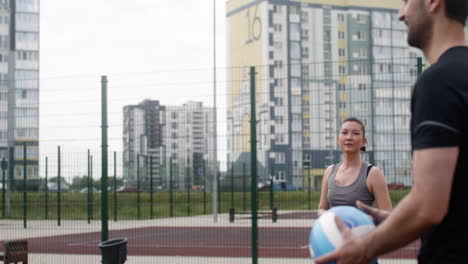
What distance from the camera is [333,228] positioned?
2521 millimetres

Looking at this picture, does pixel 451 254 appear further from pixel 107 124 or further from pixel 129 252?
pixel 129 252

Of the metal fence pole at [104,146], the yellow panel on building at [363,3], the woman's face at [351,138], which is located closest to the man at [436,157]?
the woman's face at [351,138]

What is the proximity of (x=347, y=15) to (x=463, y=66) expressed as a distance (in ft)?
260

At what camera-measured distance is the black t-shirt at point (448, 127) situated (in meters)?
2.05

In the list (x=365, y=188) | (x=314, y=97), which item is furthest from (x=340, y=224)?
(x=314, y=97)

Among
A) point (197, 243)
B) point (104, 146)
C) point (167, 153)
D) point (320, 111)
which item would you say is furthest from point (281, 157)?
point (167, 153)

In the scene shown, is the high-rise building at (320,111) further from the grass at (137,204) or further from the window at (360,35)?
the window at (360,35)

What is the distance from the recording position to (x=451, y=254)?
2143 mm

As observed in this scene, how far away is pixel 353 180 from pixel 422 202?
3.09 metres

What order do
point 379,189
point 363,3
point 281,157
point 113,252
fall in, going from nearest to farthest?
point 379,189
point 113,252
point 281,157
point 363,3

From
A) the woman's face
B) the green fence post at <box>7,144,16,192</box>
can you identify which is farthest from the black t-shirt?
the green fence post at <box>7,144,16,192</box>

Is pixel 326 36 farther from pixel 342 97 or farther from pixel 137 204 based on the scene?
Result: pixel 342 97

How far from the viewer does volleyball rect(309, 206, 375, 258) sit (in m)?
2.49

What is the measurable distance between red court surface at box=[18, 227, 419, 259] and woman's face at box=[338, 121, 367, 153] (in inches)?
307
